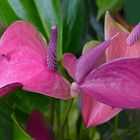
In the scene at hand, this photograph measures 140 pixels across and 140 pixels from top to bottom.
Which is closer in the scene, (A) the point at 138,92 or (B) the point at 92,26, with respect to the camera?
(A) the point at 138,92

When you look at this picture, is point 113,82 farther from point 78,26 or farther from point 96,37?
point 96,37

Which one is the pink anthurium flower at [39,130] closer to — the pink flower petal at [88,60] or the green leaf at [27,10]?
the pink flower petal at [88,60]

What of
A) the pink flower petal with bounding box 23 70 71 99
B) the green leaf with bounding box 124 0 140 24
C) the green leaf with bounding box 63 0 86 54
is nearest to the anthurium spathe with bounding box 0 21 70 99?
the pink flower petal with bounding box 23 70 71 99

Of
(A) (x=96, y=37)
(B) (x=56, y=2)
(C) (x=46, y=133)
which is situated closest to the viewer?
(C) (x=46, y=133)

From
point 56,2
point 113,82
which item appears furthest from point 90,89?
point 56,2

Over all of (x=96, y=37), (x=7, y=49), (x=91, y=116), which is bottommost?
(x=96, y=37)

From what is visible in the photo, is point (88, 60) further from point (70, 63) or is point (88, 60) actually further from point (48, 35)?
point (48, 35)

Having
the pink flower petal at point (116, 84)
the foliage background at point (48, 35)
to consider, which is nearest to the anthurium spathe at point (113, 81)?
the pink flower petal at point (116, 84)
